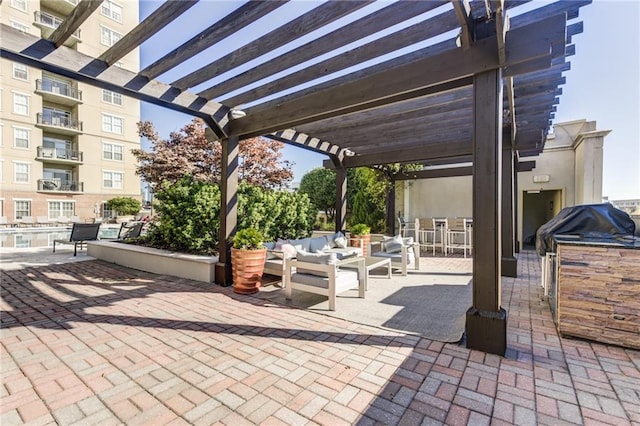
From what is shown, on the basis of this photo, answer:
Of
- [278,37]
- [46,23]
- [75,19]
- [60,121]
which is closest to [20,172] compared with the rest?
[60,121]

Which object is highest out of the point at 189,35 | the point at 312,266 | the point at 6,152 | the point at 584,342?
the point at 6,152

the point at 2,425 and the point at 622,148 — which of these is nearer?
the point at 2,425

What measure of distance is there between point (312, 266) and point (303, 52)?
264cm

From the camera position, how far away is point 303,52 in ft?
10.9

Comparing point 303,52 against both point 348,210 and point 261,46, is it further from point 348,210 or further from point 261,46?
point 348,210

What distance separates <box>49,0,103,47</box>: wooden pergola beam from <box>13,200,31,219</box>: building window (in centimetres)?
2224

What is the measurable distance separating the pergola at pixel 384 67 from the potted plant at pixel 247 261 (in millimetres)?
1836

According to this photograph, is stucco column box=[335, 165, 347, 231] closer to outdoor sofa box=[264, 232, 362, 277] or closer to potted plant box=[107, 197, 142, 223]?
outdoor sofa box=[264, 232, 362, 277]

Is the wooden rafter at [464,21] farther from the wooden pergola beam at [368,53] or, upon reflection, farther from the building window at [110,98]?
the building window at [110,98]

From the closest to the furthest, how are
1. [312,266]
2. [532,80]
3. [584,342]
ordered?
1. [584,342]
2. [532,80]
3. [312,266]

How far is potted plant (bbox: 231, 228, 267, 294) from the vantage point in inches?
187

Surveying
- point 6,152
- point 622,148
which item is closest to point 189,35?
point 622,148

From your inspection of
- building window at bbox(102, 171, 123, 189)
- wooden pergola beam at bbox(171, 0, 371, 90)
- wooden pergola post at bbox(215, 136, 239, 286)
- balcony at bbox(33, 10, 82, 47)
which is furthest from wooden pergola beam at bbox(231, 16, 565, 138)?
building window at bbox(102, 171, 123, 189)

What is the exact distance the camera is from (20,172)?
18.8 m
